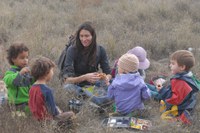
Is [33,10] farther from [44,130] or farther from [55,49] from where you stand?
[44,130]

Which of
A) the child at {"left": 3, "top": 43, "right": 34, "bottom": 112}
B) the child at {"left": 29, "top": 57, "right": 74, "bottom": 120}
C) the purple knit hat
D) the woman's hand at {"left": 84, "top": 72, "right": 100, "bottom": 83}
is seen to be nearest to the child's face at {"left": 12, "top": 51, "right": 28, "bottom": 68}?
the child at {"left": 3, "top": 43, "right": 34, "bottom": 112}

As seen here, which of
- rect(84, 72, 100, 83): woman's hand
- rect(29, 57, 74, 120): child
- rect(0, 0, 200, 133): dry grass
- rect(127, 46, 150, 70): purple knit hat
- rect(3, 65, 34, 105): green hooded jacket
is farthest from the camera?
rect(127, 46, 150, 70): purple knit hat

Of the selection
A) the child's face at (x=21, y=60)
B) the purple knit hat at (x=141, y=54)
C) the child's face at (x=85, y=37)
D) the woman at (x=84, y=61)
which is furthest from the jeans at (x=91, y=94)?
the child's face at (x=21, y=60)

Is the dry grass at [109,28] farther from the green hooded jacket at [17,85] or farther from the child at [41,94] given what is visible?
the green hooded jacket at [17,85]

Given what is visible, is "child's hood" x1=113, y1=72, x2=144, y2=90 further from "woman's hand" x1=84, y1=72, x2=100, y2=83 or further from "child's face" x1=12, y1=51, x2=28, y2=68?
"child's face" x1=12, y1=51, x2=28, y2=68

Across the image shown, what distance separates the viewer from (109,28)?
8383 mm

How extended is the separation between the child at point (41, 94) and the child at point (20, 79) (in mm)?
247

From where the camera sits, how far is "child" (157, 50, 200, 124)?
13.3ft

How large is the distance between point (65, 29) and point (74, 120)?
4.69 metres

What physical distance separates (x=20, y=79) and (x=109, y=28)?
485 cm

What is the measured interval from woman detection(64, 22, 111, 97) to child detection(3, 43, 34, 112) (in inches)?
32.8

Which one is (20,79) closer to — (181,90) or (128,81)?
(128,81)

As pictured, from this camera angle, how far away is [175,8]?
10.1m

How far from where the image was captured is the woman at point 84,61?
15.6 ft
